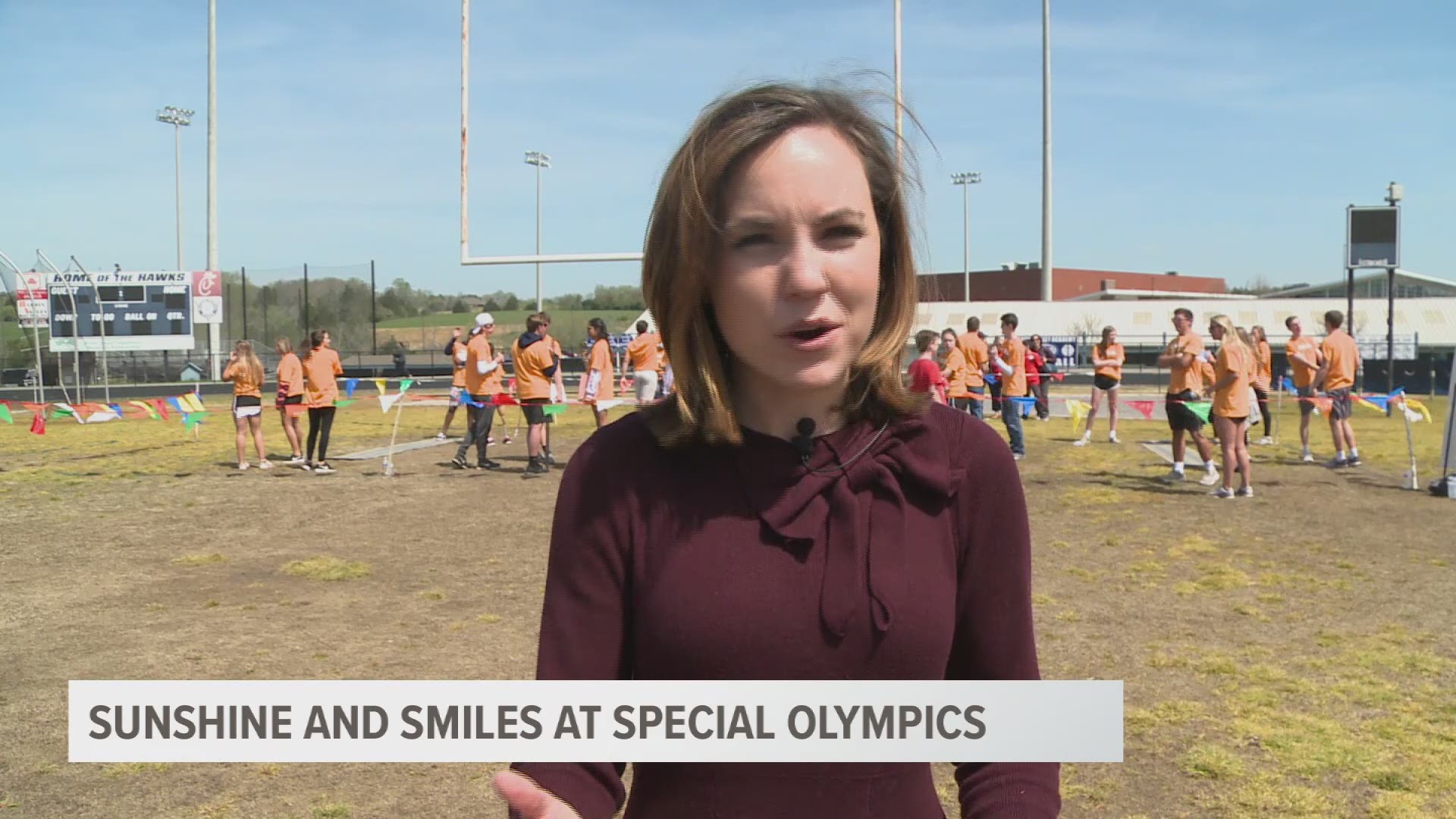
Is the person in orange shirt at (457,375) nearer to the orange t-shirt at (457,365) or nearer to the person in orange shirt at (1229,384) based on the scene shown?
the orange t-shirt at (457,365)

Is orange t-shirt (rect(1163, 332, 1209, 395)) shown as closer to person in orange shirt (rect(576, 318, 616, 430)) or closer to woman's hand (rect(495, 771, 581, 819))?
person in orange shirt (rect(576, 318, 616, 430))

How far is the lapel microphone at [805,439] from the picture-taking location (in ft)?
4.79

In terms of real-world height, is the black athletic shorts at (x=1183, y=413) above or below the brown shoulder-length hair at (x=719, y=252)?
below

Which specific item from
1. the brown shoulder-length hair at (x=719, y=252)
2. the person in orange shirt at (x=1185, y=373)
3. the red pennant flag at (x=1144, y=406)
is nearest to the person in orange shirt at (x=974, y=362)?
the red pennant flag at (x=1144, y=406)

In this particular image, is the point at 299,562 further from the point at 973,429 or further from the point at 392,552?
the point at 973,429

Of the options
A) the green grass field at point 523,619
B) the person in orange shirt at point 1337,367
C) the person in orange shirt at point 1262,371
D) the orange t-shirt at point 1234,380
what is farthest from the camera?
the person in orange shirt at point 1262,371

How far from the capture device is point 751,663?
1.34m

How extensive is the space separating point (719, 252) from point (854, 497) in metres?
0.35

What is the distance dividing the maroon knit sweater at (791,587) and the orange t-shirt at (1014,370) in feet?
47.6

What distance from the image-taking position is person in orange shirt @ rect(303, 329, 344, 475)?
1429 centimetres

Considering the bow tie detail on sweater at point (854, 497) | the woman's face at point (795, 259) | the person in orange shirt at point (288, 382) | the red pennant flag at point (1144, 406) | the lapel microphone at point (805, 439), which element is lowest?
the red pennant flag at point (1144, 406)

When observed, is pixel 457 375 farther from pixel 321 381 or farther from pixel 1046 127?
pixel 1046 127

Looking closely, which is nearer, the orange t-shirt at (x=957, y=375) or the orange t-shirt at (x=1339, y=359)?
the orange t-shirt at (x=1339, y=359)

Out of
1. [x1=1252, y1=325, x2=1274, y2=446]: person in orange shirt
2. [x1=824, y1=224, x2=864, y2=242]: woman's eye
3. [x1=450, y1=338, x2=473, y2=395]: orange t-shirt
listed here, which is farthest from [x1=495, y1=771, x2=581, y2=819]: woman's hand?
[x1=1252, y1=325, x2=1274, y2=446]: person in orange shirt
